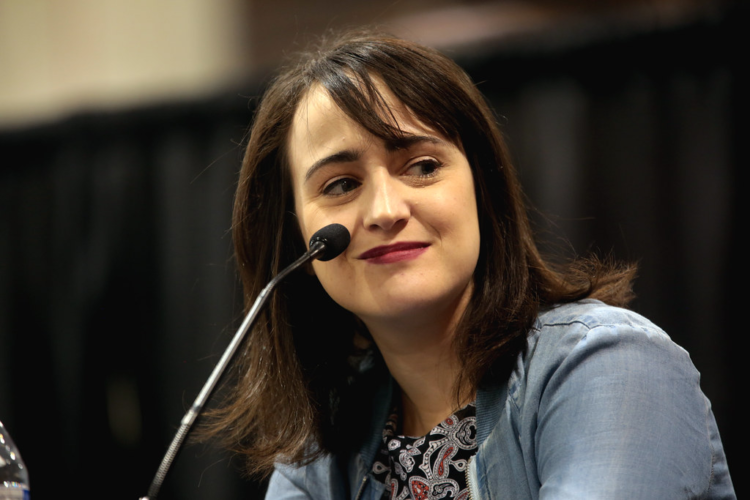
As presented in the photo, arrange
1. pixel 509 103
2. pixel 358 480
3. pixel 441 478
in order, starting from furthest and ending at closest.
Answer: pixel 509 103
pixel 358 480
pixel 441 478

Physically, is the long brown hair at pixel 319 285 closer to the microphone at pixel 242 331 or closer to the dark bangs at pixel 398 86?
the dark bangs at pixel 398 86

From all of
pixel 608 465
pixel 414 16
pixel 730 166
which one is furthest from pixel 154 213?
pixel 608 465

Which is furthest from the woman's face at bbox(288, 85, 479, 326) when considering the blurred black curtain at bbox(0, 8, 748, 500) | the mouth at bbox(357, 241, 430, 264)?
the blurred black curtain at bbox(0, 8, 748, 500)

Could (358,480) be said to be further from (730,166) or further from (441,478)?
(730,166)

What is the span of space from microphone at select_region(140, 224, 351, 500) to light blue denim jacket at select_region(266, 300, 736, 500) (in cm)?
35

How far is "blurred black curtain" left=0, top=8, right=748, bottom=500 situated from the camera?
214 centimetres

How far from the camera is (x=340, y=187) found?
1.35 m

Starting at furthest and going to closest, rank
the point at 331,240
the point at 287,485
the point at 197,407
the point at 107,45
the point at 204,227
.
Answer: the point at 107,45, the point at 204,227, the point at 287,485, the point at 331,240, the point at 197,407

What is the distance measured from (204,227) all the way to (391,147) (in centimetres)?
160

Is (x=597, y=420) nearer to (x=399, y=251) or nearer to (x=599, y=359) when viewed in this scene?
(x=599, y=359)

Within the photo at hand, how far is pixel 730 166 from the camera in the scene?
2.12m

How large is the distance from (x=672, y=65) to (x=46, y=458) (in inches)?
98.0

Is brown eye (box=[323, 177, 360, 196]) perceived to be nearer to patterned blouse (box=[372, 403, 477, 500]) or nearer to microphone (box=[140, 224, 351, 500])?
microphone (box=[140, 224, 351, 500])

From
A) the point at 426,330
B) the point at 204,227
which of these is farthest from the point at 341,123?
the point at 204,227
